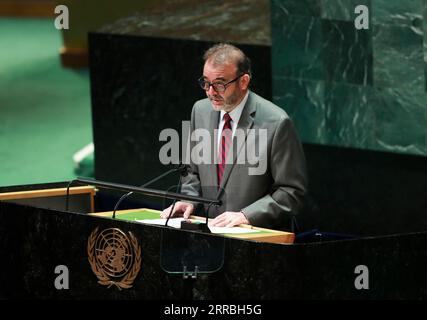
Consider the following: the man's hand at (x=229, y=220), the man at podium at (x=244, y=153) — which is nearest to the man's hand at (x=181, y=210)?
the man at podium at (x=244, y=153)

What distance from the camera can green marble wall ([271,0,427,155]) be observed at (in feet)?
25.8

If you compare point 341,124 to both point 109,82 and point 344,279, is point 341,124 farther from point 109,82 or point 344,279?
point 344,279

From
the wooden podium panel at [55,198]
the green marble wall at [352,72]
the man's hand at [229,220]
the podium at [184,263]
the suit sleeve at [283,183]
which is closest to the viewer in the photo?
the podium at [184,263]

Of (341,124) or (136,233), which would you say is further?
(341,124)

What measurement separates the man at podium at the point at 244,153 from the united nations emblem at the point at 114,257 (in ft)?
1.36

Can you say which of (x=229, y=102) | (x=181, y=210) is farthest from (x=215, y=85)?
(x=181, y=210)

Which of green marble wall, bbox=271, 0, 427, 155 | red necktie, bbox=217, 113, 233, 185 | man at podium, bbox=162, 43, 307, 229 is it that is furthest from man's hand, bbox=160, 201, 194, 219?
green marble wall, bbox=271, 0, 427, 155

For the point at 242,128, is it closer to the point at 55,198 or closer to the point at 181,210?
the point at 181,210

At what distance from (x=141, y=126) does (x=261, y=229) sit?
160 inches

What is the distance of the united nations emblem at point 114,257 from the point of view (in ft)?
17.3

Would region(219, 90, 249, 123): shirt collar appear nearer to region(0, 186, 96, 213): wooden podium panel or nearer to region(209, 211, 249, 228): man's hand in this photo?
region(209, 211, 249, 228): man's hand

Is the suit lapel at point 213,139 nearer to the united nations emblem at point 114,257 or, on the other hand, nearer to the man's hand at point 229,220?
the man's hand at point 229,220

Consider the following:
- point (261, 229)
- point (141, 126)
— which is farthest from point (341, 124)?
point (261, 229)

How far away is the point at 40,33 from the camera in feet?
51.7
